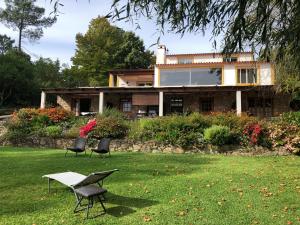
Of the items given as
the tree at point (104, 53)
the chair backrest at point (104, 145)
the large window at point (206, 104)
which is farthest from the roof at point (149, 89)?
the tree at point (104, 53)

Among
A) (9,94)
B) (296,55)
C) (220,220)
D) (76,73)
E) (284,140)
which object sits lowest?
(220,220)

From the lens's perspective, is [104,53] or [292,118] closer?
[292,118]

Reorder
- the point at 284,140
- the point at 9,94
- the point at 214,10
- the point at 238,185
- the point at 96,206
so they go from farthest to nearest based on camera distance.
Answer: the point at 9,94
the point at 284,140
the point at 238,185
the point at 96,206
the point at 214,10

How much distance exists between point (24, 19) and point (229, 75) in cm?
3544

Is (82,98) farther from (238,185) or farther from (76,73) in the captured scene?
(238,185)

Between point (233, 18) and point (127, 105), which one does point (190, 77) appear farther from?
point (233, 18)

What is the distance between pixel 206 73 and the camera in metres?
28.9

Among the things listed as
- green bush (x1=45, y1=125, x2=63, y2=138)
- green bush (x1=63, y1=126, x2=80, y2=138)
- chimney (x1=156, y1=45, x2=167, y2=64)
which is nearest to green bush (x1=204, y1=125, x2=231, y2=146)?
green bush (x1=63, y1=126, x2=80, y2=138)

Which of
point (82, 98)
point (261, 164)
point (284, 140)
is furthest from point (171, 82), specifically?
point (261, 164)

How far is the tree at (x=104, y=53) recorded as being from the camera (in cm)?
4628

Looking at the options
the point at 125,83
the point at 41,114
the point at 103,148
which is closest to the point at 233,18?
the point at 103,148

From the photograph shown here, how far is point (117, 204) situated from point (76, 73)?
1676 inches

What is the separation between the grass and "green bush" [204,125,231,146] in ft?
13.1

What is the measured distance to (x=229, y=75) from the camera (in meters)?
28.8
